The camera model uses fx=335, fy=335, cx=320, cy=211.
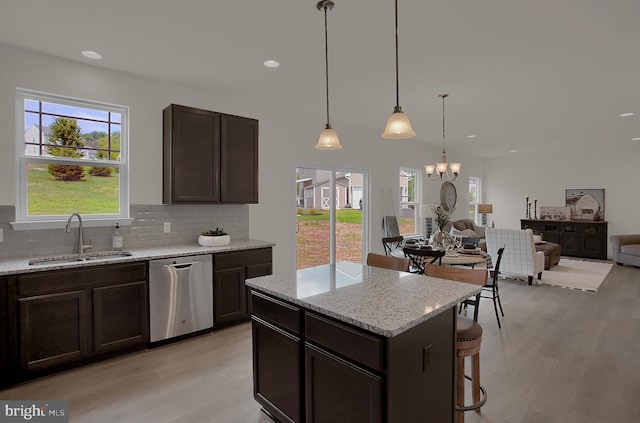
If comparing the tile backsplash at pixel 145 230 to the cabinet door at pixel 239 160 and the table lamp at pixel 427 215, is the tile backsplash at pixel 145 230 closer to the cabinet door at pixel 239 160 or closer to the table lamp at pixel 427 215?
the cabinet door at pixel 239 160

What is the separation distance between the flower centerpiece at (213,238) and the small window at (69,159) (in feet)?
2.73

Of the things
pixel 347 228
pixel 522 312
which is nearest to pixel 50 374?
pixel 347 228

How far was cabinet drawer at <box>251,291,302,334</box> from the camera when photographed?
1.87 m

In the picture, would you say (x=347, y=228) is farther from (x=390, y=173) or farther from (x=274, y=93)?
(x=274, y=93)

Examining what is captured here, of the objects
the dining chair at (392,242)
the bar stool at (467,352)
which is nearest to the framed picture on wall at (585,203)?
the dining chair at (392,242)

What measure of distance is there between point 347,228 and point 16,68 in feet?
15.5

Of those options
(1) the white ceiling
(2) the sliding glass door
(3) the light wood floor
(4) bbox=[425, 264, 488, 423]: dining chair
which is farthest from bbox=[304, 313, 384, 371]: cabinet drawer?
(2) the sliding glass door

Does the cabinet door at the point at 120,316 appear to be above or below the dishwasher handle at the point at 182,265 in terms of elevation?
below

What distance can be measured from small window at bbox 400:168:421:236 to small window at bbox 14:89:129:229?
214 inches

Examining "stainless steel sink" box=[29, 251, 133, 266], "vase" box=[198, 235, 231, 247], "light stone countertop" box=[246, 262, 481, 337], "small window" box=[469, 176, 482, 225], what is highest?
"small window" box=[469, 176, 482, 225]

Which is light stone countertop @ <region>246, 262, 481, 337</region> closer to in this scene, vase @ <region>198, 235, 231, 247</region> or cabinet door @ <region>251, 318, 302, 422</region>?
cabinet door @ <region>251, 318, 302, 422</region>

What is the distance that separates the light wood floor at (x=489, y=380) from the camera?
89.4 inches

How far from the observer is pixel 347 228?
20.0 ft

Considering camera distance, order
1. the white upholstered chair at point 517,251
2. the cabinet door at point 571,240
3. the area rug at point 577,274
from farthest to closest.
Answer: the cabinet door at point 571,240, the area rug at point 577,274, the white upholstered chair at point 517,251
